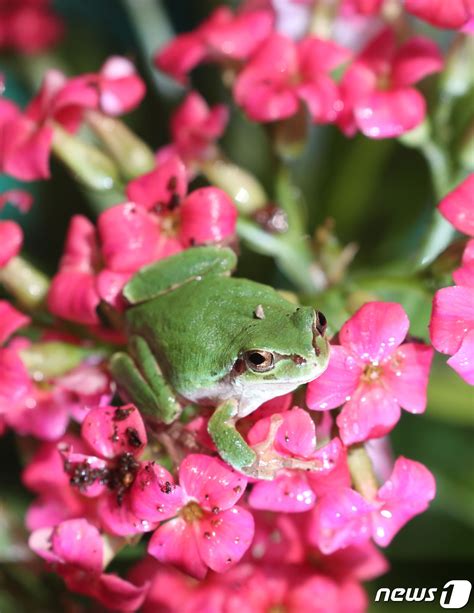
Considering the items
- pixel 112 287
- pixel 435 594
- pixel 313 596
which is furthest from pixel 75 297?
pixel 435 594

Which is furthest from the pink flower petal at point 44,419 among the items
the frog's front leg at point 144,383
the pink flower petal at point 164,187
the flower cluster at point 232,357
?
the pink flower petal at point 164,187

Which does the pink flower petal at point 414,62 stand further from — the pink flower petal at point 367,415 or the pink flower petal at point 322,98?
the pink flower petal at point 367,415

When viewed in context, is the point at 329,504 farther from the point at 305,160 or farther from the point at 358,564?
the point at 305,160

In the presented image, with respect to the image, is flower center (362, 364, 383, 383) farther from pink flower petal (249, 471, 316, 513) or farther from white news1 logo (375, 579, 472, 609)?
white news1 logo (375, 579, 472, 609)

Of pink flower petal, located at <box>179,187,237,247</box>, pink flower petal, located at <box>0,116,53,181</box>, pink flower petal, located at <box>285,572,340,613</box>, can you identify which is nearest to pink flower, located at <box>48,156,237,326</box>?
pink flower petal, located at <box>179,187,237,247</box>

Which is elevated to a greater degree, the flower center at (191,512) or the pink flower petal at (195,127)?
the pink flower petal at (195,127)

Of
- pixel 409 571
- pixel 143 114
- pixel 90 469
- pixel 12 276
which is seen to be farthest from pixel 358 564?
pixel 143 114
